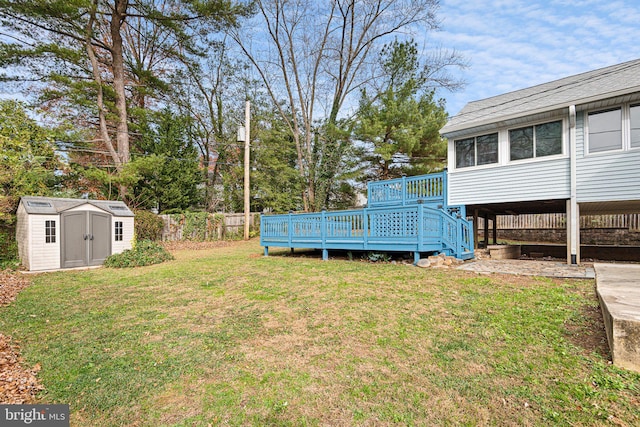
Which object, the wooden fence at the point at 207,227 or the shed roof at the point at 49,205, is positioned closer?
the shed roof at the point at 49,205

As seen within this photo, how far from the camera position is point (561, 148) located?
7.66 m

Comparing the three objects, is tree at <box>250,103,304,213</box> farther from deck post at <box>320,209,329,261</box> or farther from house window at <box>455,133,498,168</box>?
house window at <box>455,133,498,168</box>

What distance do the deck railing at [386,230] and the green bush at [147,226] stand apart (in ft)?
26.3

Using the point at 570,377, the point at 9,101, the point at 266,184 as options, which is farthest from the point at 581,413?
the point at 266,184

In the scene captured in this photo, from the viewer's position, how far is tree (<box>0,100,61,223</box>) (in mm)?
8711

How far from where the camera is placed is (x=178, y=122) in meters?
17.3

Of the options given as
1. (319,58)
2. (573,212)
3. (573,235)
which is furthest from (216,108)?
(573,235)

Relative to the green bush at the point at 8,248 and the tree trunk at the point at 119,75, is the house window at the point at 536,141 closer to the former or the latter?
the green bush at the point at 8,248

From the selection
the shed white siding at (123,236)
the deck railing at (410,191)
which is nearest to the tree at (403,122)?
the deck railing at (410,191)

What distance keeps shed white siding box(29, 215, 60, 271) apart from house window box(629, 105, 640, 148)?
49.4 feet

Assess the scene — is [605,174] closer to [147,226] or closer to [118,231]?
[118,231]

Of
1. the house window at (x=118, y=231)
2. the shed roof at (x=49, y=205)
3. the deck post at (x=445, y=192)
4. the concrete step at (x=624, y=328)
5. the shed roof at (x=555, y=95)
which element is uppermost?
the shed roof at (x=555, y=95)

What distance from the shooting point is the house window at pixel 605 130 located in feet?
22.7

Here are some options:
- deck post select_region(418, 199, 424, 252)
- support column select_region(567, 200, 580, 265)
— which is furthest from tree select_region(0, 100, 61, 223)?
support column select_region(567, 200, 580, 265)
